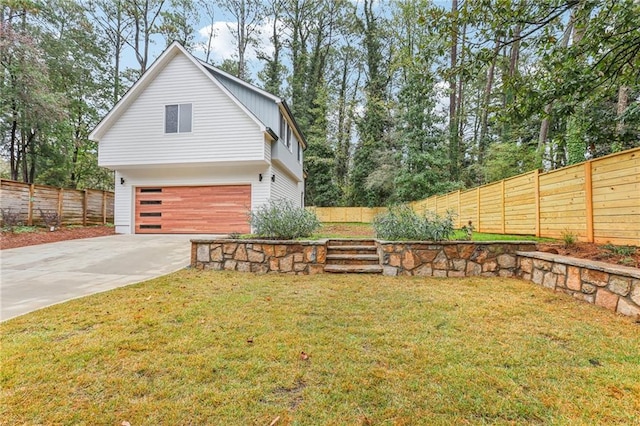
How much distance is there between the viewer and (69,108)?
1612 cm

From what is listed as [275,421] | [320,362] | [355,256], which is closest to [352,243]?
[355,256]

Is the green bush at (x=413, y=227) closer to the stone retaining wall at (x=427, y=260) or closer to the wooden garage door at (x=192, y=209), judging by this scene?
the stone retaining wall at (x=427, y=260)

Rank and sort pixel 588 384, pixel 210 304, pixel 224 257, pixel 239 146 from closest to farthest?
1. pixel 588 384
2. pixel 210 304
3. pixel 224 257
4. pixel 239 146

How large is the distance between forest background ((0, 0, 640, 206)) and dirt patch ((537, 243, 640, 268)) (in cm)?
241

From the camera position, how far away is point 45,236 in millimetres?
9742

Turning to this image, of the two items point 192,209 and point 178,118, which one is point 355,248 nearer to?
point 192,209

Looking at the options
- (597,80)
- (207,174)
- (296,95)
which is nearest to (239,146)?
(207,174)

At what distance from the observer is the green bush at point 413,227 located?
563 cm

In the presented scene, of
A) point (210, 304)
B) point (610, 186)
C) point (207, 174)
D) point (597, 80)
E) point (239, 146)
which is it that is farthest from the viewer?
point (207, 174)

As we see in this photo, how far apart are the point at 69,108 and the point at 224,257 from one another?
17.0m

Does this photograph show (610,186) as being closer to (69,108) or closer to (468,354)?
(468,354)

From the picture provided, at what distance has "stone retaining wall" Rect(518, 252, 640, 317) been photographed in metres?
3.21

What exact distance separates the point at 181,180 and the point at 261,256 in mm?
7562

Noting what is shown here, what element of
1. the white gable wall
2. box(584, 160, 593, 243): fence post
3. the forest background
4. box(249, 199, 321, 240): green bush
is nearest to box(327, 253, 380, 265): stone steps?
box(249, 199, 321, 240): green bush
